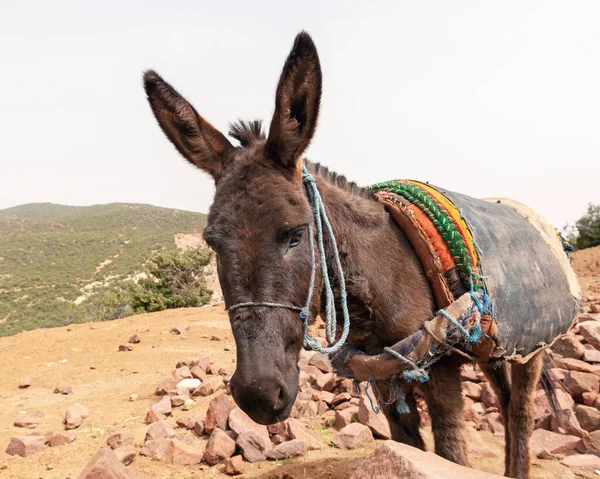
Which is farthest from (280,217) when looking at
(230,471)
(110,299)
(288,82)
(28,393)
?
(110,299)

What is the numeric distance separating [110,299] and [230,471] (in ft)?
55.8

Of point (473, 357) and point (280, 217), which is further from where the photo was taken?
point (473, 357)

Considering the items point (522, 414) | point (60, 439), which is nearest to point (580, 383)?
point (522, 414)

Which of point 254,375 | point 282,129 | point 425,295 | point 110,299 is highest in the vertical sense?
point 282,129

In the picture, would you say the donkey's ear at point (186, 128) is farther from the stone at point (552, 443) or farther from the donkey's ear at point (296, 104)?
the stone at point (552, 443)

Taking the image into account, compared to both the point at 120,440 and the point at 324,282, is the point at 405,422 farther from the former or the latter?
the point at 120,440

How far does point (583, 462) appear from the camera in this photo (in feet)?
10.8

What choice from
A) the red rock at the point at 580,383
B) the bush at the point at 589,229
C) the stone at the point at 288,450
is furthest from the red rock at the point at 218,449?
the bush at the point at 589,229

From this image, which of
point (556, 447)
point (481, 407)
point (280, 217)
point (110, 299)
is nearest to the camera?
point (280, 217)

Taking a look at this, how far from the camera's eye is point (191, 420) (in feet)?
13.4

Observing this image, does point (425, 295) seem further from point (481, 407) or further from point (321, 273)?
point (481, 407)

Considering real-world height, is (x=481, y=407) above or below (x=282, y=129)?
below

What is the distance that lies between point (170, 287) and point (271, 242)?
56.1 feet

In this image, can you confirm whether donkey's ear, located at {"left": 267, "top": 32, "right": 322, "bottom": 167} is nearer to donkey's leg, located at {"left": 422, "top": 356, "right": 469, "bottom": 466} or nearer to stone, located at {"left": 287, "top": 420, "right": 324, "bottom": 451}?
donkey's leg, located at {"left": 422, "top": 356, "right": 469, "bottom": 466}
